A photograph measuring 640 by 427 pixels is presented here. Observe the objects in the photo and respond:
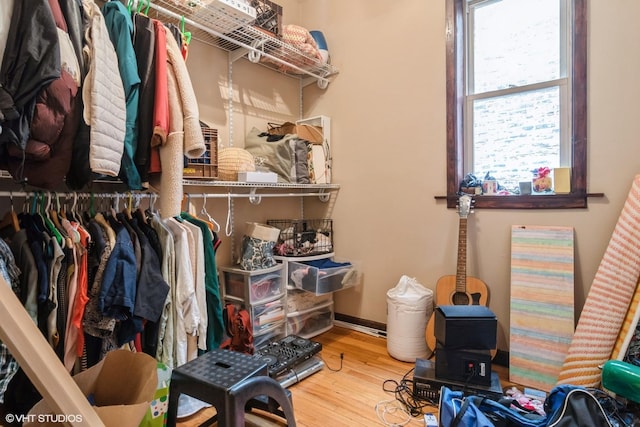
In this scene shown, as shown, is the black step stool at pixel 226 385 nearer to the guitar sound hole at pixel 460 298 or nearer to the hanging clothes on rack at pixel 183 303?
the hanging clothes on rack at pixel 183 303

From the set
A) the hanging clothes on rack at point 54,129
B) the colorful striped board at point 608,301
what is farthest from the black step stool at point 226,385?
the colorful striped board at point 608,301

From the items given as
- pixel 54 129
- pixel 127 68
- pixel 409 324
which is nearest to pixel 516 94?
pixel 409 324

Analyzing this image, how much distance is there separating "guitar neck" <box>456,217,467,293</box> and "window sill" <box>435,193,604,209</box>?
0.53 feet

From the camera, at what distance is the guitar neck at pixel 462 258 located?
2211mm

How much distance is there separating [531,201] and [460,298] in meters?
0.74

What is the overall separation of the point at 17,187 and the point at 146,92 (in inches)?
31.3

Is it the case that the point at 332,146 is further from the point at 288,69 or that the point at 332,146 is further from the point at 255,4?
the point at 255,4

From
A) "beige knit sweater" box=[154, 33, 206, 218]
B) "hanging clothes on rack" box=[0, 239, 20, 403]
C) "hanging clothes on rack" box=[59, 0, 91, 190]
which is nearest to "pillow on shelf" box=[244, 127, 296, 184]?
"beige knit sweater" box=[154, 33, 206, 218]

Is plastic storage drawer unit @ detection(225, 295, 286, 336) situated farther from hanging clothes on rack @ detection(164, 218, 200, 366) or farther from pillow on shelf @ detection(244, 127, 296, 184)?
pillow on shelf @ detection(244, 127, 296, 184)

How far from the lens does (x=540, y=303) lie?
6.48ft

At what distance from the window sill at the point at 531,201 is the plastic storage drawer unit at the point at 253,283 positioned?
4.24 ft

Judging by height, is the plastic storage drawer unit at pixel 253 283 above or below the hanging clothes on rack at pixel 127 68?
below

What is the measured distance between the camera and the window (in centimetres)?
198

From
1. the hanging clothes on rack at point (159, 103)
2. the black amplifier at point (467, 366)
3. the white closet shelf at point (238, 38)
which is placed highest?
the white closet shelf at point (238, 38)
